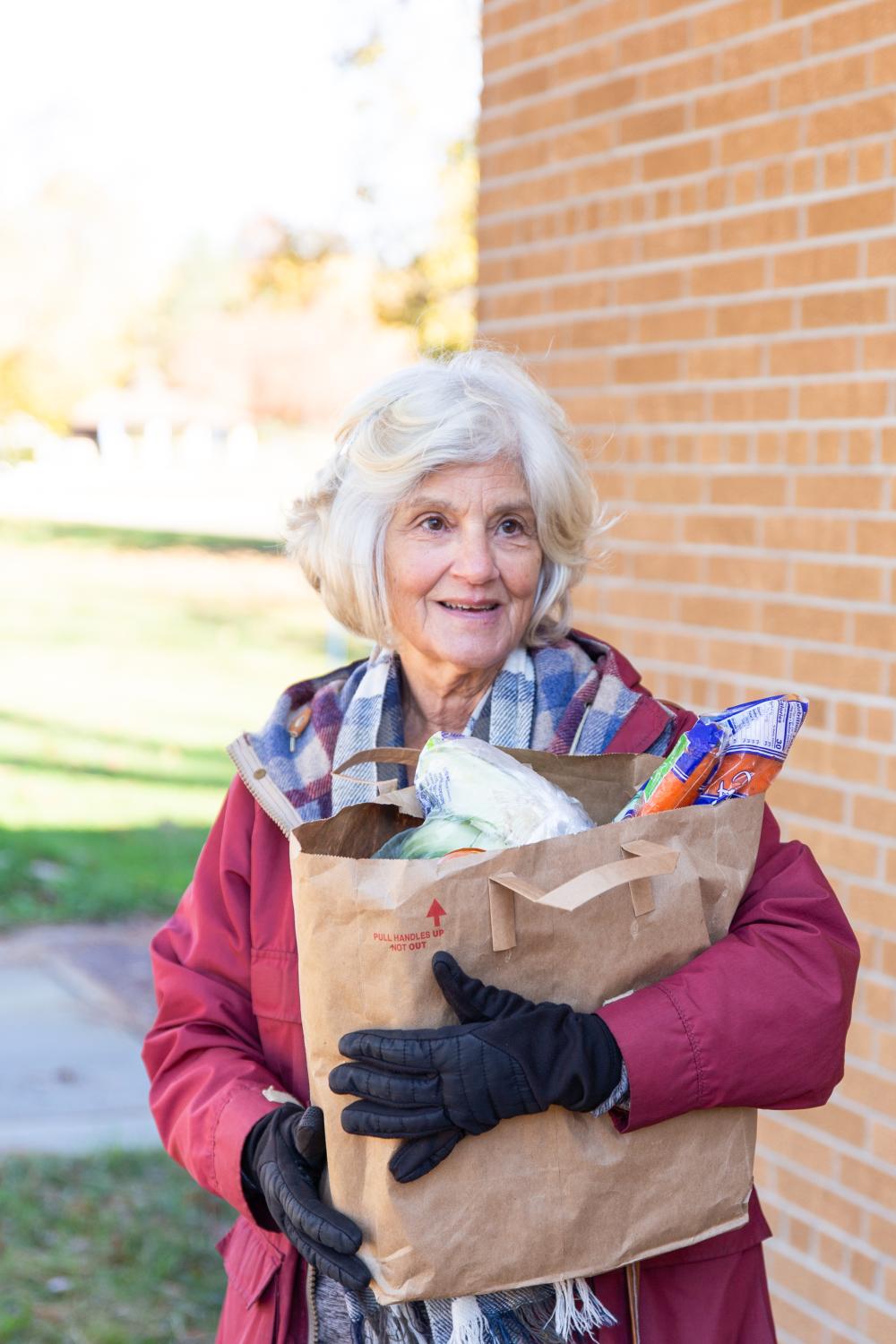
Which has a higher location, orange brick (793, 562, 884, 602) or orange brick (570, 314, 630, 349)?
orange brick (570, 314, 630, 349)

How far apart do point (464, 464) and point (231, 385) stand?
162 ft

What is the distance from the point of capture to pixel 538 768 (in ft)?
6.21

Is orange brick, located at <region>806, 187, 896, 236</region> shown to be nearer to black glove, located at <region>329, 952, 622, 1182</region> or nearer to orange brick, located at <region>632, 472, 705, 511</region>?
orange brick, located at <region>632, 472, 705, 511</region>

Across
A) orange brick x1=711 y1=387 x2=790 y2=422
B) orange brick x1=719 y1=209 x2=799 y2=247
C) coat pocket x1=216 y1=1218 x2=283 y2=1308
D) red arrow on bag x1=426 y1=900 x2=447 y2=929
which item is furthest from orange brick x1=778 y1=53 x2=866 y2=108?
coat pocket x1=216 y1=1218 x2=283 y2=1308

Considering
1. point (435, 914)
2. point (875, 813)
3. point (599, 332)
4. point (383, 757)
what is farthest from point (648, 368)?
point (435, 914)

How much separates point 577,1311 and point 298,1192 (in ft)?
1.20

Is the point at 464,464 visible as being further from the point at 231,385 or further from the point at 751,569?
the point at 231,385

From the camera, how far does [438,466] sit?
2102mm

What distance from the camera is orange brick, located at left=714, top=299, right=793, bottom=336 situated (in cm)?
323

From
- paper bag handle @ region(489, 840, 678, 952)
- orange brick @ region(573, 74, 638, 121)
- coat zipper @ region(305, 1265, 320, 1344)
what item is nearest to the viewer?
paper bag handle @ region(489, 840, 678, 952)

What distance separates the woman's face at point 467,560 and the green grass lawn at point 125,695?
1.65 feet

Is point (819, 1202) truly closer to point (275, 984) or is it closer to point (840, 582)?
point (840, 582)

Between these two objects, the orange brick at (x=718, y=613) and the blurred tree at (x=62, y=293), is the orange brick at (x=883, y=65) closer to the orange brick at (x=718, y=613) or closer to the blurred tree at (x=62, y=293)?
the orange brick at (x=718, y=613)

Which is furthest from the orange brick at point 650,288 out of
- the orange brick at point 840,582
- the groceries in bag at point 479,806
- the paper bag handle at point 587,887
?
the paper bag handle at point 587,887
